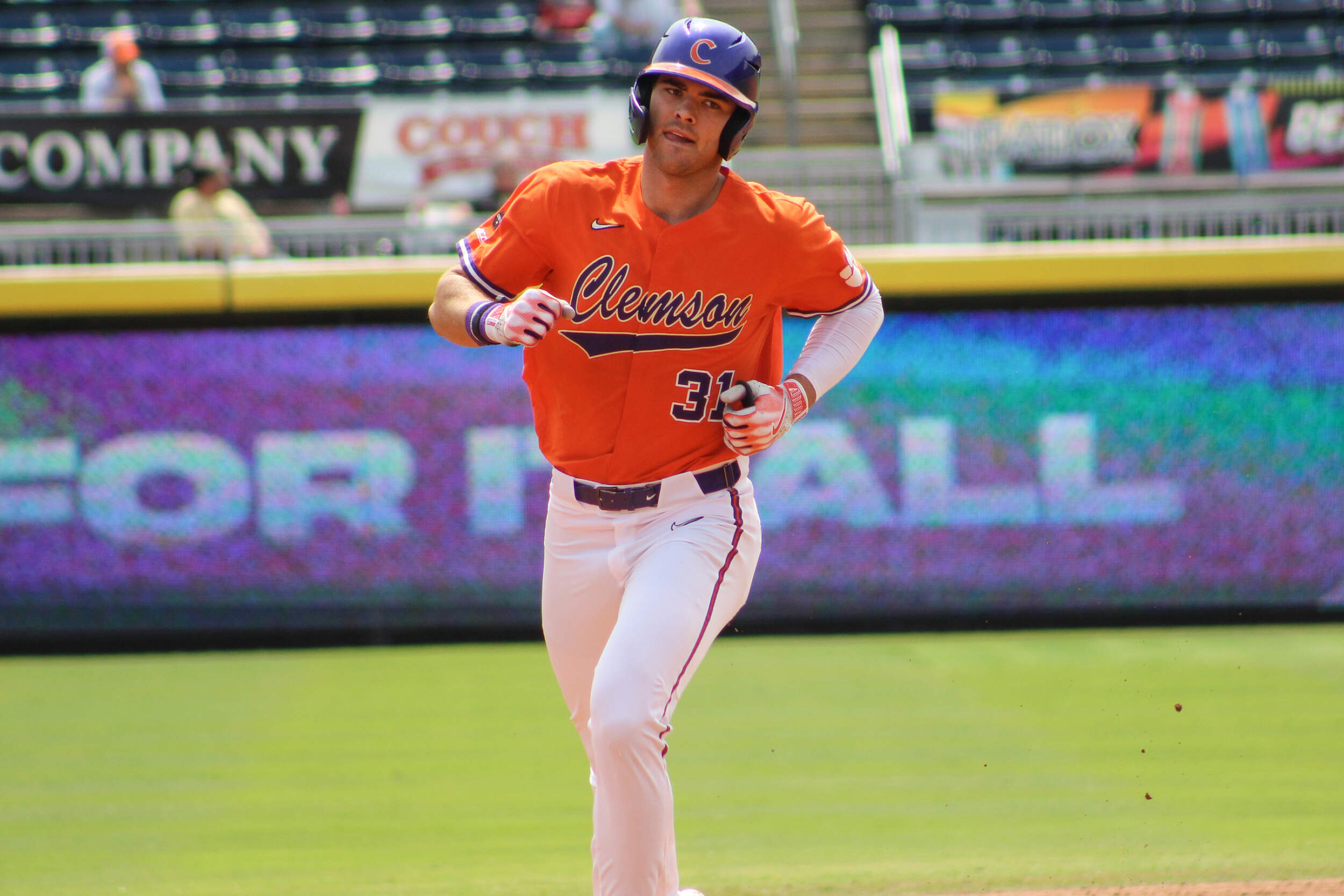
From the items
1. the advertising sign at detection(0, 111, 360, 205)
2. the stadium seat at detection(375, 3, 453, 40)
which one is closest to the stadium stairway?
the stadium seat at detection(375, 3, 453, 40)

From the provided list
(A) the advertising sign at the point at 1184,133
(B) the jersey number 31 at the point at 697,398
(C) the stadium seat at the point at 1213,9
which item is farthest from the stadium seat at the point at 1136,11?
(B) the jersey number 31 at the point at 697,398

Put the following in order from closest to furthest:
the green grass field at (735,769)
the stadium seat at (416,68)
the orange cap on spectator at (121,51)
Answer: the green grass field at (735,769)
the orange cap on spectator at (121,51)
the stadium seat at (416,68)

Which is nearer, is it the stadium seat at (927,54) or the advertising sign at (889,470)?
the advertising sign at (889,470)

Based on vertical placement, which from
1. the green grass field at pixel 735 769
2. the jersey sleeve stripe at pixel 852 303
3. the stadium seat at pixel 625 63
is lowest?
the green grass field at pixel 735 769

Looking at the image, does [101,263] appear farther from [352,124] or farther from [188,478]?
[352,124]

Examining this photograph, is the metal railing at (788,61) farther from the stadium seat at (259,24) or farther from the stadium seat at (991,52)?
the stadium seat at (259,24)

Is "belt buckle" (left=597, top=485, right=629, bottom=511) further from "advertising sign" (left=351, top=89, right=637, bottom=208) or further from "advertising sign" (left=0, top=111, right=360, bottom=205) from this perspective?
"advertising sign" (left=0, top=111, right=360, bottom=205)

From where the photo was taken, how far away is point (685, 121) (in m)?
3.08

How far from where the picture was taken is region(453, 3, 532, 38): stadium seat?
12375 mm

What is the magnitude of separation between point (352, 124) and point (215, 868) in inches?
219

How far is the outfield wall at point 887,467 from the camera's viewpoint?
6.91 meters

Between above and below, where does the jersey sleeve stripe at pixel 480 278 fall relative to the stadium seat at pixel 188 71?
below

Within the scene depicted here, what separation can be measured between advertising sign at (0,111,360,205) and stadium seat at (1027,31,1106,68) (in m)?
6.54

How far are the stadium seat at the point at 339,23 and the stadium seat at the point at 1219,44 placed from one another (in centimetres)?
713
